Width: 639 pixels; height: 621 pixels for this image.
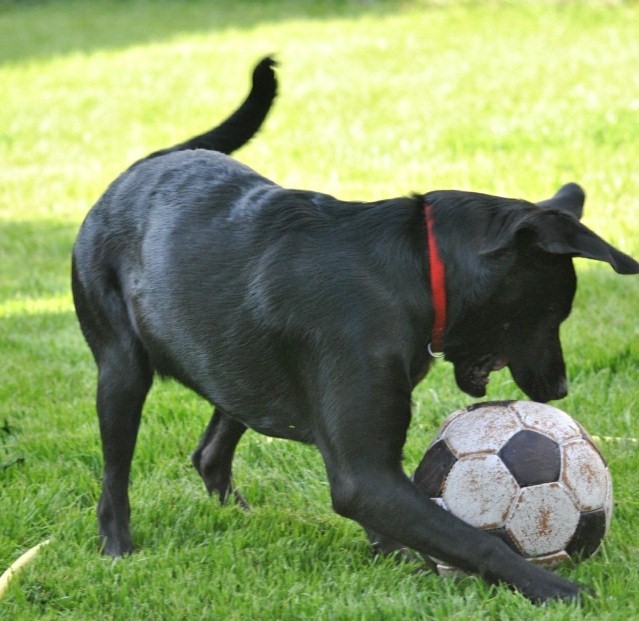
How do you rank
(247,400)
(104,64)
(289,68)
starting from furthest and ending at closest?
(104,64) → (289,68) → (247,400)

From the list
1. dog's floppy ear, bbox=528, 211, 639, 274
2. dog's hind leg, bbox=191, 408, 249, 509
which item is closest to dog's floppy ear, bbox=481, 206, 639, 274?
dog's floppy ear, bbox=528, 211, 639, 274

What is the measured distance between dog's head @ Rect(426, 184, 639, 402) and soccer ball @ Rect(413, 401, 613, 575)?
0.16 meters

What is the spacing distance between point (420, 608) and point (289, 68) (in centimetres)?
1175

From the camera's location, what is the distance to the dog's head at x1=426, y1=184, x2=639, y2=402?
3.38 meters

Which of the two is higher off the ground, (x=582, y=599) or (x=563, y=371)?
(x=563, y=371)

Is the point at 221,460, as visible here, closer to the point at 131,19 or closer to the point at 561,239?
the point at 561,239

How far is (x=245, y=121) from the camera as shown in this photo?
14.7 ft

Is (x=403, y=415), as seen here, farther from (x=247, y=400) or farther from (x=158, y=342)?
(x=158, y=342)

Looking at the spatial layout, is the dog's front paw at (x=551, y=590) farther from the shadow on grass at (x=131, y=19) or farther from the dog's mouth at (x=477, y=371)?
the shadow on grass at (x=131, y=19)

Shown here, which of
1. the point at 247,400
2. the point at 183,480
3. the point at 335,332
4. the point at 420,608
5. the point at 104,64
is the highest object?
the point at 335,332

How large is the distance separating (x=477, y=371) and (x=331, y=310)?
544 mm

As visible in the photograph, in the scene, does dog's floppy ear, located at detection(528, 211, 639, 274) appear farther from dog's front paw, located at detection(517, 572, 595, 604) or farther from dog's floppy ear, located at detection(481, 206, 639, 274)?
dog's front paw, located at detection(517, 572, 595, 604)

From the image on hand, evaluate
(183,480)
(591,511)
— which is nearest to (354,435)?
(591,511)

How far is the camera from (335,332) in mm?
3375
